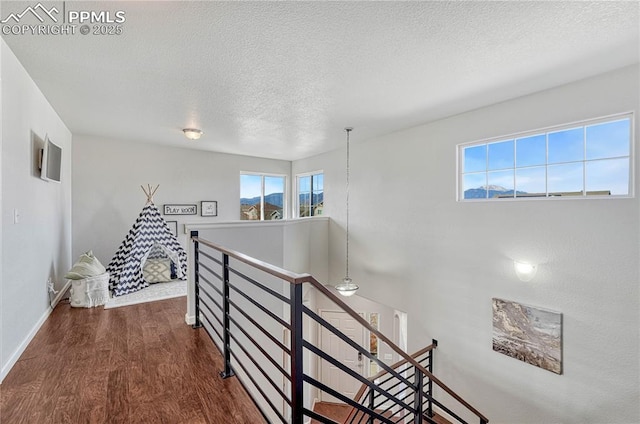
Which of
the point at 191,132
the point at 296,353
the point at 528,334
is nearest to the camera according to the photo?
the point at 296,353

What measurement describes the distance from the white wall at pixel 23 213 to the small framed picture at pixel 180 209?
2.05 metres

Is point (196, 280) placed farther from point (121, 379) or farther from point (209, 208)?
point (209, 208)

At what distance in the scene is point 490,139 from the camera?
3590mm

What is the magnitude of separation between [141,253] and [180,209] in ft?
4.63

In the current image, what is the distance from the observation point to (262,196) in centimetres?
712

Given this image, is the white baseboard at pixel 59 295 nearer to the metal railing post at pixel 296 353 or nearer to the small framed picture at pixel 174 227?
the small framed picture at pixel 174 227

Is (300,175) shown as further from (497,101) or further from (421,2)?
(421,2)

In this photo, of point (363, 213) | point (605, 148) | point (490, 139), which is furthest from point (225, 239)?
point (605, 148)

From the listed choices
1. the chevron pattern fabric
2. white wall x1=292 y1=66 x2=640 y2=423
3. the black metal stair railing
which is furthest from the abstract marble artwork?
the chevron pattern fabric

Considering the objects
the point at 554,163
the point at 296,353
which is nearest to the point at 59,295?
the point at 296,353

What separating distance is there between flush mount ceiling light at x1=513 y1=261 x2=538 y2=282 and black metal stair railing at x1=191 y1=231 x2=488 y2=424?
1.52 meters

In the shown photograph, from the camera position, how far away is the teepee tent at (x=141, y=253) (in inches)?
170

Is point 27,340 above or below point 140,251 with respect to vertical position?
below

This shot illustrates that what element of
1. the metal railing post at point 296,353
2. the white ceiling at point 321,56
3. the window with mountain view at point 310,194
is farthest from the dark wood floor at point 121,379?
the window with mountain view at point 310,194
